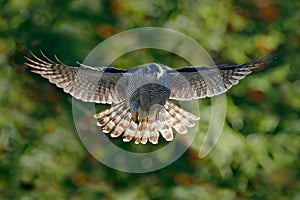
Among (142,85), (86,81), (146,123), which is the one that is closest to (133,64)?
(146,123)

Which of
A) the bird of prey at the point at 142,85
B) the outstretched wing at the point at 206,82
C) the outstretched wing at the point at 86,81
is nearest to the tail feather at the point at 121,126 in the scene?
the bird of prey at the point at 142,85

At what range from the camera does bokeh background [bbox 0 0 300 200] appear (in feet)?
30.6

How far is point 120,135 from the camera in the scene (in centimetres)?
920

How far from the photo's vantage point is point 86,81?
27.5 feet

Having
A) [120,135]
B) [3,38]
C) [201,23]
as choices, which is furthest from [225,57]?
[3,38]

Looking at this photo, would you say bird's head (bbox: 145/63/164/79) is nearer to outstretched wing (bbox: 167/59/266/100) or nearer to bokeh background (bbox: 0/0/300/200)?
outstretched wing (bbox: 167/59/266/100)

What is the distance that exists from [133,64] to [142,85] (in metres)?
1.15

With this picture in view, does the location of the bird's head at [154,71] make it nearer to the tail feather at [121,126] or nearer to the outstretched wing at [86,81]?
the outstretched wing at [86,81]

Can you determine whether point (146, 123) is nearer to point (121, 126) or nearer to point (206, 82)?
point (121, 126)

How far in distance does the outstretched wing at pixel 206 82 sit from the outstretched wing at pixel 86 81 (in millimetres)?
346

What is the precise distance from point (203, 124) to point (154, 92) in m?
1.07

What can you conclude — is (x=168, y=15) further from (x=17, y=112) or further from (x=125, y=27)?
(x=17, y=112)

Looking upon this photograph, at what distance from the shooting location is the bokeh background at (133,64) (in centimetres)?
934

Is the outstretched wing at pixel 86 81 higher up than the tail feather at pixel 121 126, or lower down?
higher up
